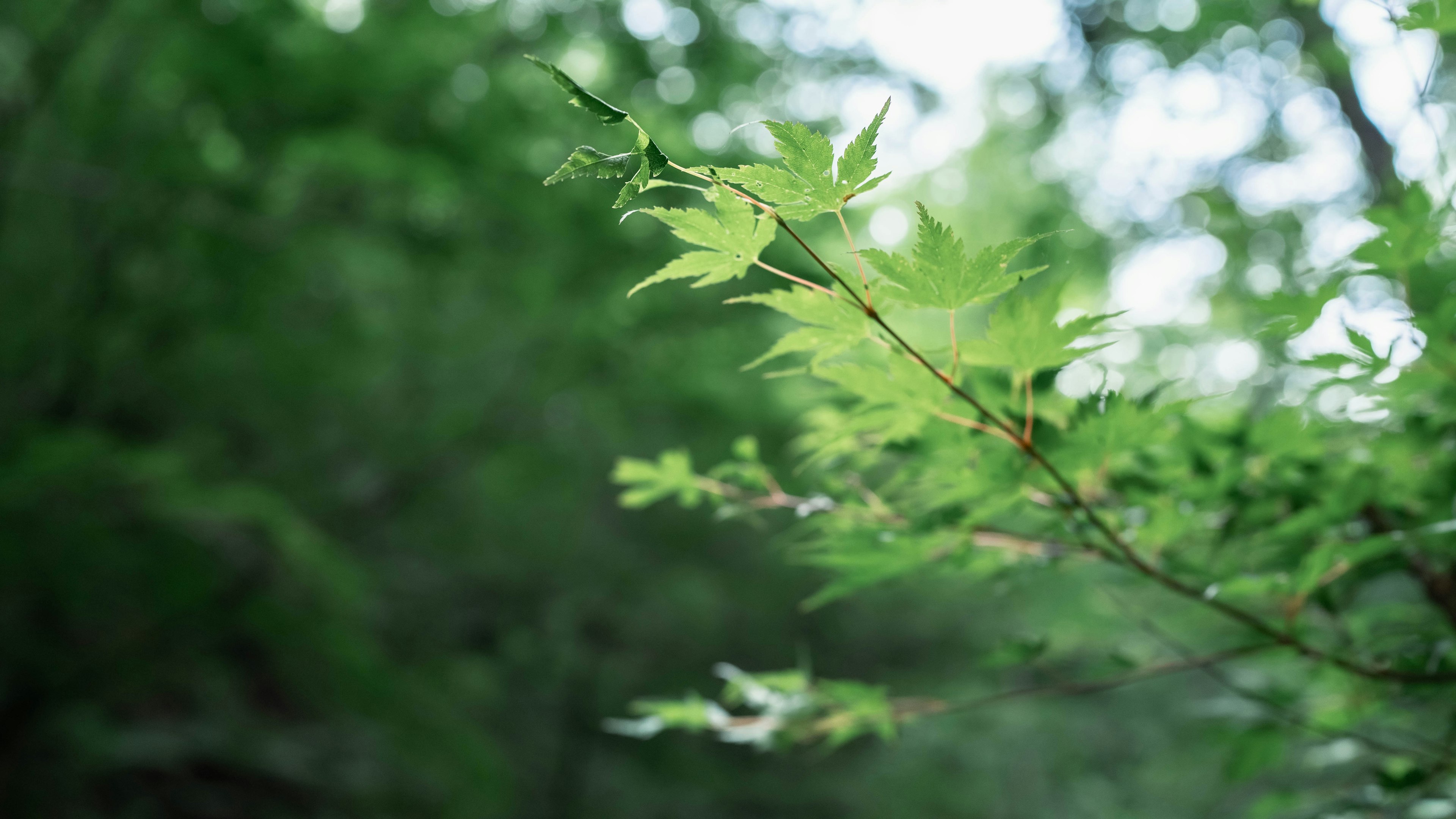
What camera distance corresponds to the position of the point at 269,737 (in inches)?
137

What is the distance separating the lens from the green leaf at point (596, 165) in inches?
16.0

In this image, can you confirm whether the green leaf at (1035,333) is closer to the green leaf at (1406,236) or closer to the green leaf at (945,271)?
the green leaf at (945,271)

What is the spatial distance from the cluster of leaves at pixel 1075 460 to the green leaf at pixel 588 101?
5 cm

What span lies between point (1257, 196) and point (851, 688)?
106 inches

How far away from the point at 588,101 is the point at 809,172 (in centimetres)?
12

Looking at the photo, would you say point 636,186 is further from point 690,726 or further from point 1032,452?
point 690,726

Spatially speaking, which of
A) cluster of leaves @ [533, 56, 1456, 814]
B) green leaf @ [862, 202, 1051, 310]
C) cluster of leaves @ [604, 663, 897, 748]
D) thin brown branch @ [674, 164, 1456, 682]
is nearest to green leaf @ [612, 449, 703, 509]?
cluster of leaves @ [533, 56, 1456, 814]

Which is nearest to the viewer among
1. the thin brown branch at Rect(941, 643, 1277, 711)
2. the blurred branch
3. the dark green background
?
the thin brown branch at Rect(941, 643, 1277, 711)

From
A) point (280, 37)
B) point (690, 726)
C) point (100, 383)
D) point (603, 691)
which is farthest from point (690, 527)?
point (690, 726)

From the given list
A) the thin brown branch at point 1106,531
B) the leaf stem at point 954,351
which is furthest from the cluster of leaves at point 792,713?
the leaf stem at point 954,351

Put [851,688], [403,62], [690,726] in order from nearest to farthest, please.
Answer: [851,688]
[690,726]
[403,62]

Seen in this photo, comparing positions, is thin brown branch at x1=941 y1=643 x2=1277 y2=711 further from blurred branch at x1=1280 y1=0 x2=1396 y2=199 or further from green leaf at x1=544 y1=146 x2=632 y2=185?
blurred branch at x1=1280 y1=0 x2=1396 y2=199

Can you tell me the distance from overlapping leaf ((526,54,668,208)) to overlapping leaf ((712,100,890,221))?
4cm

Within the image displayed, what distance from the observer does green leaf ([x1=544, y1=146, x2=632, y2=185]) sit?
0.41 meters
